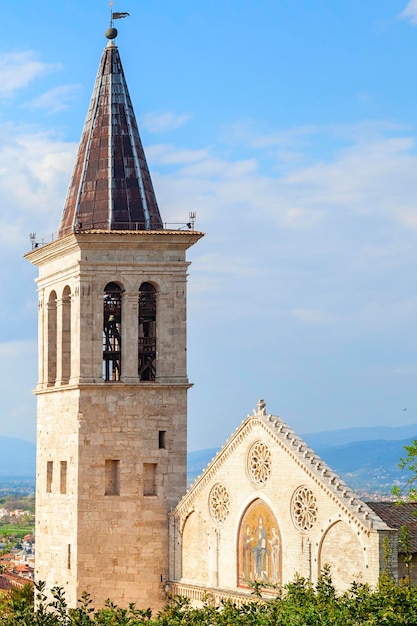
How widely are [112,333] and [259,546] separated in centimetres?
944

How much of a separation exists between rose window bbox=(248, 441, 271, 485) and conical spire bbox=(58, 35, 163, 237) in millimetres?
8395

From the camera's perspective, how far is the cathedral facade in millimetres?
39562

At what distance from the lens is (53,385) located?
4412 centimetres

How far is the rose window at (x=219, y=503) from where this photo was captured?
1534 inches

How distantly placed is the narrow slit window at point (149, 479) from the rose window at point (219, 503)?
2.71m

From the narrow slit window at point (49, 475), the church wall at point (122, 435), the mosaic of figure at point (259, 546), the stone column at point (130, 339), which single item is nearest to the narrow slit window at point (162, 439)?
the church wall at point (122, 435)

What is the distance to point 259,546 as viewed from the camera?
122 ft

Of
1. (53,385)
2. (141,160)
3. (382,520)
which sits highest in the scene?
(141,160)

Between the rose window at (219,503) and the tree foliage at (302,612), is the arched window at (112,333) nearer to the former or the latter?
the rose window at (219,503)

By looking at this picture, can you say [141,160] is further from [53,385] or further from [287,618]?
[287,618]

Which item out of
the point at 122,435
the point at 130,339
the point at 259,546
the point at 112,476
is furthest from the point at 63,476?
the point at 259,546

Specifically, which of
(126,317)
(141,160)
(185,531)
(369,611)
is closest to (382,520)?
(369,611)

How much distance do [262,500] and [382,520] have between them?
364 centimetres

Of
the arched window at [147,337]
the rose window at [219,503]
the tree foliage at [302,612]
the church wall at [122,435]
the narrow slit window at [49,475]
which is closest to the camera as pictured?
the tree foliage at [302,612]
